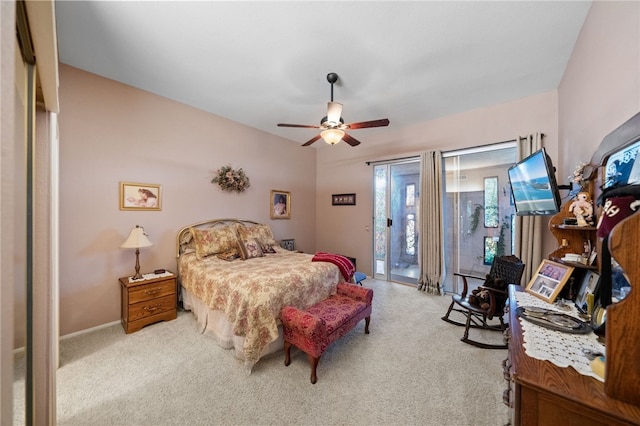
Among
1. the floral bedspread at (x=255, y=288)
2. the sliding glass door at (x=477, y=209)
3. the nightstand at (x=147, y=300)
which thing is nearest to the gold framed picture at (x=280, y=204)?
the floral bedspread at (x=255, y=288)

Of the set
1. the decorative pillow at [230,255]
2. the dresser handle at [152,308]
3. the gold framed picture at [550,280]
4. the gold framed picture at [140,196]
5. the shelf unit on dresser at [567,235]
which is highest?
the gold framed picture at [140,196]

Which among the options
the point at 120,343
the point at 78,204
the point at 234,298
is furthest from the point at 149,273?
the point at 234,298

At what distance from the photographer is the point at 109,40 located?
2.20m

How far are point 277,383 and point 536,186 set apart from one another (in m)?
2.81

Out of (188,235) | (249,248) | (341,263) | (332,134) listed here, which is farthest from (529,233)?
(188,235)

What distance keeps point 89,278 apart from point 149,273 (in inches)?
22.3

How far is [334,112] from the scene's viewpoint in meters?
2.59

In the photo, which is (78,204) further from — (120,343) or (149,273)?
(120,343)

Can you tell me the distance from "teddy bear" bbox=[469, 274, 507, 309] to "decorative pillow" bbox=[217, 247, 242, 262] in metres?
3.05

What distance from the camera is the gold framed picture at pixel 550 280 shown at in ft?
5.11

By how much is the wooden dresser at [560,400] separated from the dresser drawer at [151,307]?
3316 mm

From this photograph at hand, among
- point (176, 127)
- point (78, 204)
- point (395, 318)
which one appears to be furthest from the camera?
point (176, 127)

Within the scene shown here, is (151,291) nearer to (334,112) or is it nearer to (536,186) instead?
(334,112)

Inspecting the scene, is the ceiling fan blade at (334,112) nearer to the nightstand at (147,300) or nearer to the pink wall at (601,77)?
the pink wall at (601,77)
